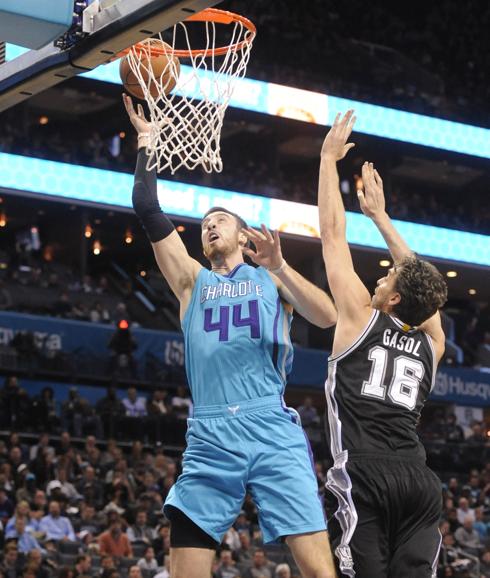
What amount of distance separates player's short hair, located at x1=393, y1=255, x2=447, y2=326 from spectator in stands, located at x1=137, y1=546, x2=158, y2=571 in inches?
357

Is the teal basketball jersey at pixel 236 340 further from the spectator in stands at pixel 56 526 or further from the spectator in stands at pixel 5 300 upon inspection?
the spectator in stands at pixel 5 300

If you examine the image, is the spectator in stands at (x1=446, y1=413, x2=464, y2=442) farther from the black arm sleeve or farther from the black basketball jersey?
the black basketball jersey

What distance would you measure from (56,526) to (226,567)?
2.18 meters

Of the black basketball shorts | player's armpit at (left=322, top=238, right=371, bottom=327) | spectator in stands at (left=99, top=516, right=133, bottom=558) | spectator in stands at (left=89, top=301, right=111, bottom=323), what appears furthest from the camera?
spectator in stands at (left=89, top=301, right=111, bottom=323)

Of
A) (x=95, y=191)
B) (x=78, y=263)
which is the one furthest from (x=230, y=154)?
(x=95, y=191)

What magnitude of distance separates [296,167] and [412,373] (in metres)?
29.8

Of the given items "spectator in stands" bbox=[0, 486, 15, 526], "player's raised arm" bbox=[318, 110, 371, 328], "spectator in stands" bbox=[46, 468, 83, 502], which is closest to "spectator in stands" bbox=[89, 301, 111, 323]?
"spectator in stands" bbox=[46, 468, 83, 502]

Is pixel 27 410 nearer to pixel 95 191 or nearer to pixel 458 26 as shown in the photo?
pixel 95 191

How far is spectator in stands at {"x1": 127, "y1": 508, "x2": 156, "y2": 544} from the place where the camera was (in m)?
14.9

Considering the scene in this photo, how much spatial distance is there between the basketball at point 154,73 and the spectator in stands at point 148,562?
798 cm

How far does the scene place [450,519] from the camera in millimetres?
18328

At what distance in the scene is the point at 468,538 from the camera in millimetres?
17875

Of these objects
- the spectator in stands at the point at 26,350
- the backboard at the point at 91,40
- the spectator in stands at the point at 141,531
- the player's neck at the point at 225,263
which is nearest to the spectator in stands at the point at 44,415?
the spectator in stands at the point at 26,350

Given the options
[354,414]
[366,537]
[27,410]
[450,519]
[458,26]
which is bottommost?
[450,519]
